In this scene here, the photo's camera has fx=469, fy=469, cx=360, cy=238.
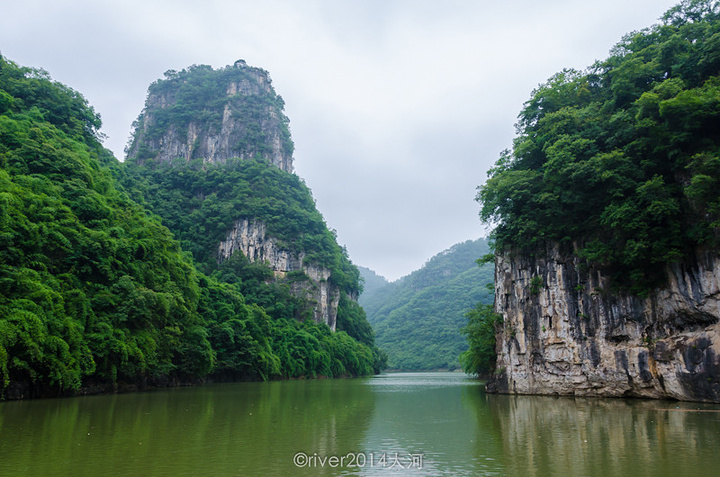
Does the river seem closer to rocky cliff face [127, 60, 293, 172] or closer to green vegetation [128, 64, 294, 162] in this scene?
rocky cliff face [127, 60, 293, 172]

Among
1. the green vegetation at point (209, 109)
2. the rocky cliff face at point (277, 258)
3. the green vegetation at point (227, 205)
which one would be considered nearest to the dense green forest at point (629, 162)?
the rocky cliff face at point (277, 258)

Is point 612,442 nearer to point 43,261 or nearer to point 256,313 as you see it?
point 43,261

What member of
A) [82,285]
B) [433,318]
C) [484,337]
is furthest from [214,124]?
[484,337]

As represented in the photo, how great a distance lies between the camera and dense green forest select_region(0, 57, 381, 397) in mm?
17938

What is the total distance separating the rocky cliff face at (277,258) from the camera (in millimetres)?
61156

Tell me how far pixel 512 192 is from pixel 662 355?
9278 millimetres

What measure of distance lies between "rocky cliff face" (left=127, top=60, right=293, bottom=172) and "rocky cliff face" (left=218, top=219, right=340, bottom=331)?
74.8ft

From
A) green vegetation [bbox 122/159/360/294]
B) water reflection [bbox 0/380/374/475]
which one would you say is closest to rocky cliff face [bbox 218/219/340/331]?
green vegetation [bbox 122/159/360/294]

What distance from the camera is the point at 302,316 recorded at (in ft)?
196

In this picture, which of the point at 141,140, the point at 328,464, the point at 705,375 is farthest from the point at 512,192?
Answer: the point at 141,140

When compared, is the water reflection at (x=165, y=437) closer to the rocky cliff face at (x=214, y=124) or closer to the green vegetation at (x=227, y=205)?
the green vegetation at (x=227, y=205)

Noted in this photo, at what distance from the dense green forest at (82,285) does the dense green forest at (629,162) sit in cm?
1902

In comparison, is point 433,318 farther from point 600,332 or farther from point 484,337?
point 600,332

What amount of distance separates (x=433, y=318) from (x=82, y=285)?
80687mm
